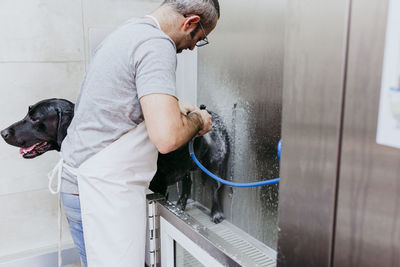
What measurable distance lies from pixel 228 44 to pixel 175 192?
733mm

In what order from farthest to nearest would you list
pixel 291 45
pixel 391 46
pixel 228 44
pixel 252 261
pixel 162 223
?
pixel 228 44
pixel 162 223
pixel 252 261
pixel 291 45
pixel 391 46

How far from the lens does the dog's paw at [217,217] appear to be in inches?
60.8

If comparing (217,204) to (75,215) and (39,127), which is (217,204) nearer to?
(75,215)

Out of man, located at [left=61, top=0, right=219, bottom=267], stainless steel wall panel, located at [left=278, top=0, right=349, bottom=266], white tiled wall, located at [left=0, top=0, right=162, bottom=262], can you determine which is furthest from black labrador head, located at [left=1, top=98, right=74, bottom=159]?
stainless steel wall panel, located at [left=278, top=0, right=349, bottom=266]

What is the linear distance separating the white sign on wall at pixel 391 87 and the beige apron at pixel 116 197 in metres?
0.79

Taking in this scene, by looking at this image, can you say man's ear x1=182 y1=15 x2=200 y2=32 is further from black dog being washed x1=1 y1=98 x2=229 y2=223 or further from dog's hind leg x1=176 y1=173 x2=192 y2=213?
dog's hind leg x1=176 y1=173 x2=192 y2=213

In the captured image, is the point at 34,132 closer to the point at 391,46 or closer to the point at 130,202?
the point at 130,202

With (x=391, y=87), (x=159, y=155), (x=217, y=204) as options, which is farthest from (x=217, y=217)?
(x=391, y=87)

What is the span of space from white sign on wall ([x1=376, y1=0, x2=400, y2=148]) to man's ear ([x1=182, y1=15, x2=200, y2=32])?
0.79 meters

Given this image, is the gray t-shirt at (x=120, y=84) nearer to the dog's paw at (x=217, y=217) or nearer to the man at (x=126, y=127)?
the man at (x=126, y=127)

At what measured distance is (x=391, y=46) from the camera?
0.42m

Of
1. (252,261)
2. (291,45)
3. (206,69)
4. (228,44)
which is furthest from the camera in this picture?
(206,69)

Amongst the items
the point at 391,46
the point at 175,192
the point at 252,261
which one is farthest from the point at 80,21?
the point at 391,46

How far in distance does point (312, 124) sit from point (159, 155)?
98 centimetres
